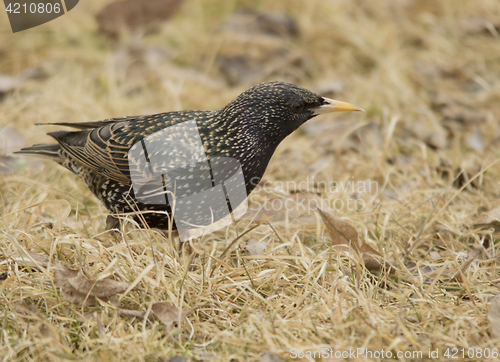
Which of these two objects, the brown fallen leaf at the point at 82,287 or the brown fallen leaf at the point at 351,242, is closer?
the brown fallen leaf at the point at 82,287

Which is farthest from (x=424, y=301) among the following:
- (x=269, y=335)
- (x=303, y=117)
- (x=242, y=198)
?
(x=303, y=117)

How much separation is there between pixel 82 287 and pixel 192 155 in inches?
38.6

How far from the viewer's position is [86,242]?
2506mm

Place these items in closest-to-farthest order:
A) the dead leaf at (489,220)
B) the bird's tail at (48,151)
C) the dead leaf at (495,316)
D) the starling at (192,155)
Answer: the dead leaf at (495,316), the starling at (192,155), the dead leaf at (489,220), the bird's tail at (48,151)

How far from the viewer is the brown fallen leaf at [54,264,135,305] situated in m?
2.14

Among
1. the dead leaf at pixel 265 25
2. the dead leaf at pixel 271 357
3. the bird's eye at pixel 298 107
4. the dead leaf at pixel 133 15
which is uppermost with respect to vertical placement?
the dead leaf at pixel 133 15

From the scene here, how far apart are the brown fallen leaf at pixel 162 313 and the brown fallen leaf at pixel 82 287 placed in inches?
4.5

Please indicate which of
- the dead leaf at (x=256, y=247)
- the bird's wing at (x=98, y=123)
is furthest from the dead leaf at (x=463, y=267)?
the bird's wing at (x=98, y=123)

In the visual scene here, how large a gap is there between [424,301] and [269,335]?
2.75 ft

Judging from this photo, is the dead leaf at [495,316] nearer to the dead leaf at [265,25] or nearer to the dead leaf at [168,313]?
the dead leaf at [168,313]

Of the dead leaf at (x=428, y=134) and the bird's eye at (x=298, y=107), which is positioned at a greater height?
the bird's eye at (x=298, y=107)

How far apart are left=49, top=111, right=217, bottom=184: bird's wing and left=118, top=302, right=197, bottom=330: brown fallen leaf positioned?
2.85 ft

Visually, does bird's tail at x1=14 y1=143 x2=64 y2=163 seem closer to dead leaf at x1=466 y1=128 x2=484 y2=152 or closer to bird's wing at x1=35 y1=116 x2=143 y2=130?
bird's wing at x1=35 y1=116 x2=143 y2=130

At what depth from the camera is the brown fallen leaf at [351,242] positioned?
255 centimetres
